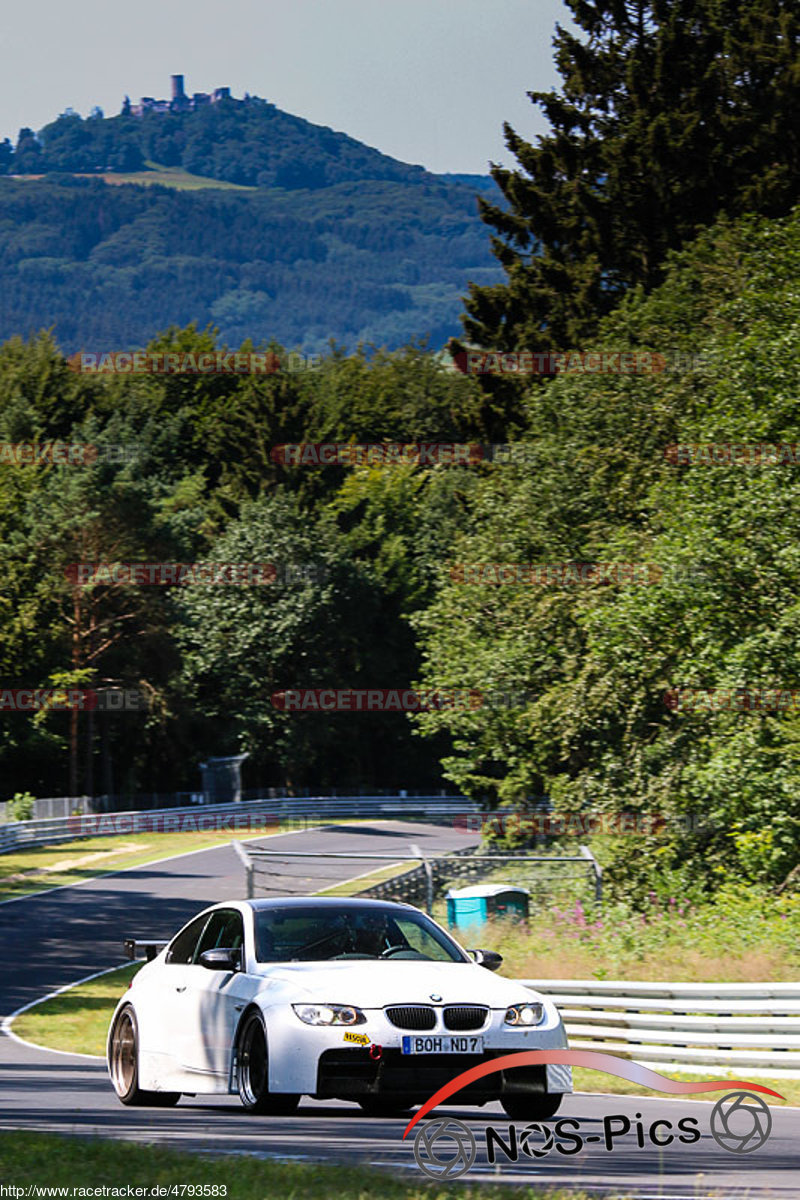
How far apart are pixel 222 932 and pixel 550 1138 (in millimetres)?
3048

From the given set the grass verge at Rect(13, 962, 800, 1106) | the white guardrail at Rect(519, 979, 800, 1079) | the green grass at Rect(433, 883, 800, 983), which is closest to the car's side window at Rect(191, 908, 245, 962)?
the grass verge at Rect(13, 962, 800, 1106)

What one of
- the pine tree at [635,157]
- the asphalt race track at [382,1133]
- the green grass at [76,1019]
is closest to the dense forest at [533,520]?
the pine tree at [635,157]

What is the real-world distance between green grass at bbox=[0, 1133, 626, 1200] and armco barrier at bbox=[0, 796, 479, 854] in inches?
1810

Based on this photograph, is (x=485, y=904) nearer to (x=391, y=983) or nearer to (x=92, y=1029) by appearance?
(x=92, y=1029)

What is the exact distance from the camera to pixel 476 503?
148 ft

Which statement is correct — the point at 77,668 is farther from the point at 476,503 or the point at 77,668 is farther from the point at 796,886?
the point at 796,886

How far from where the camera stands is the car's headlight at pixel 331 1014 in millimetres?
9516

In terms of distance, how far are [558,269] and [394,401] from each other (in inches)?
1810

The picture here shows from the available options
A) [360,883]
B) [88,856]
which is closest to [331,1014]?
[360,883]

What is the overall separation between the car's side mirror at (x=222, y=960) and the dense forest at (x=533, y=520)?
1597 cm

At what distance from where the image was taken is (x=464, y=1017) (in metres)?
9.57

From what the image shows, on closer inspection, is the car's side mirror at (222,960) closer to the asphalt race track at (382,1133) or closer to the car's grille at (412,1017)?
the asphalt race track at (382,1133)

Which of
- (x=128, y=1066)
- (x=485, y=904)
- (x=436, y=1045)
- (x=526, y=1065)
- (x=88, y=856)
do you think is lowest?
(x=88, y=856)

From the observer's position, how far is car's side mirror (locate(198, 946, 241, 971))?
10.7 meters
